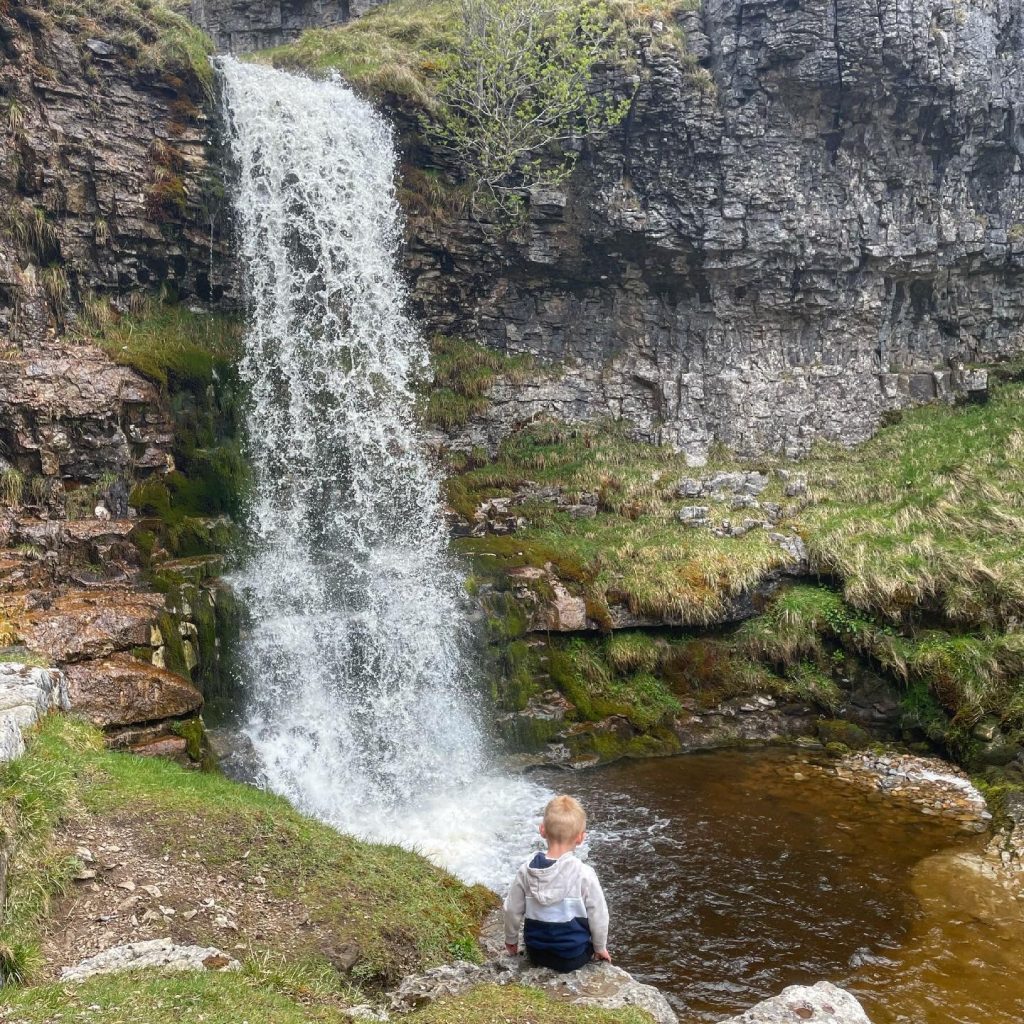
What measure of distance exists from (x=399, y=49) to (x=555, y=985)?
65.7 ft

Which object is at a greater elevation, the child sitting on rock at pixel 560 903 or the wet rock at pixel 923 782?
the child sitting on rock at pixel 560 903

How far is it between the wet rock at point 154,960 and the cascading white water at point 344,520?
158 inches

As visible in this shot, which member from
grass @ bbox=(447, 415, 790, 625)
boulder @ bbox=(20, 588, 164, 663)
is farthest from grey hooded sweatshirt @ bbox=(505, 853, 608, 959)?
grass @ bbox=(447, 415, 790, 625)

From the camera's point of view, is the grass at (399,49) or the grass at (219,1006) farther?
the grass at (399,49)

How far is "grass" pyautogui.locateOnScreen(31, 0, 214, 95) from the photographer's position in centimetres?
1544

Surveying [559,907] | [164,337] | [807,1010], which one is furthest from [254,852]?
[164,337]

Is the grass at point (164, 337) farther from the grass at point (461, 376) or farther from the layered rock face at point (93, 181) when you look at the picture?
the grass at point (461, 376)

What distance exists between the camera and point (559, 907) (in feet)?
16.2

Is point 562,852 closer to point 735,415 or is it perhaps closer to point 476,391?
point 476,391

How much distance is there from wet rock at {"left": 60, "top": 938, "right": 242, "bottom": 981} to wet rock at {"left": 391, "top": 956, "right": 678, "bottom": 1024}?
1243 mm

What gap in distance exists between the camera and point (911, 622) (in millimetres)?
13719

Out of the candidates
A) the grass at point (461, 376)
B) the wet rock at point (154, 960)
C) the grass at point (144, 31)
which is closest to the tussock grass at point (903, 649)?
the grass at point (461, 376)

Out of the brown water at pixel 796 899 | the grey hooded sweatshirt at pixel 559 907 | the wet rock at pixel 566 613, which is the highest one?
the grey hooded sweatshirt at pixel 559 907

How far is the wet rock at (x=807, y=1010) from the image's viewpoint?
15.8 ft
